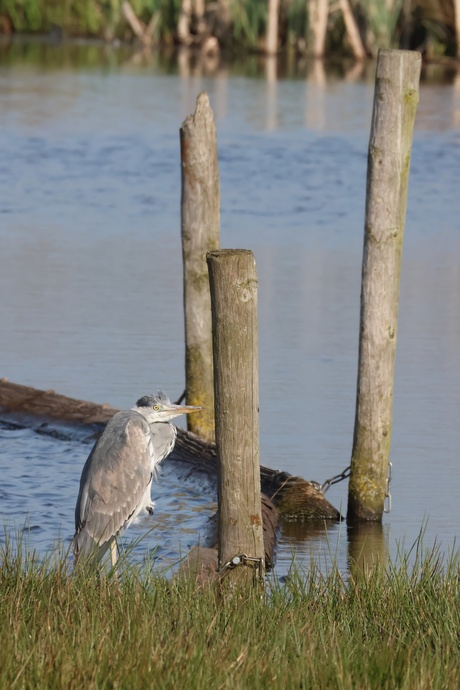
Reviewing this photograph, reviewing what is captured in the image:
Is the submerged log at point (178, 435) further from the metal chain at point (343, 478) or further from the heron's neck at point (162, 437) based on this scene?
the heron's neck at point (162, 437)

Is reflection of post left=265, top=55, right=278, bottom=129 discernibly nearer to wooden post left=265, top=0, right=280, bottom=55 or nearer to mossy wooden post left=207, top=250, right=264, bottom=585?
wooden post left=265, top=0, right=280, bottom=55

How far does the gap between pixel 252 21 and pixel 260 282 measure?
1211 inches

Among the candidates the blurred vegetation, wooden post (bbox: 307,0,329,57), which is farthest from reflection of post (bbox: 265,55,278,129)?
the blurred vegetation

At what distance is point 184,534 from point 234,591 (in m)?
2.23

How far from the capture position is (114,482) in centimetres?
668

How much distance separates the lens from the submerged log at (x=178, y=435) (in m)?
8.01

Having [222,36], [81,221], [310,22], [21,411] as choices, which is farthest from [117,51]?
[21,411]

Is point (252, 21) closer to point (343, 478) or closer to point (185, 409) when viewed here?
point (343, 478)

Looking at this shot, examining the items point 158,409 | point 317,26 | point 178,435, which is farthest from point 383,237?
point 317,26

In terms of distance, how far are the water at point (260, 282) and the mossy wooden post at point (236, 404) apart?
15.5 inches

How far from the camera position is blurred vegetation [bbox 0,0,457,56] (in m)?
40.9

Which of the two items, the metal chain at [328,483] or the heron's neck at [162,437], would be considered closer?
the heron's neck at [162,437]

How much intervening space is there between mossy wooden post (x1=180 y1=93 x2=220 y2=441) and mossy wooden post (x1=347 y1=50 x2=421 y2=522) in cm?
154

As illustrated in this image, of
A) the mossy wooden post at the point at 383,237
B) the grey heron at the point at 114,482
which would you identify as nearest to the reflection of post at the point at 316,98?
the mossy wooden post at the point at 383,237
